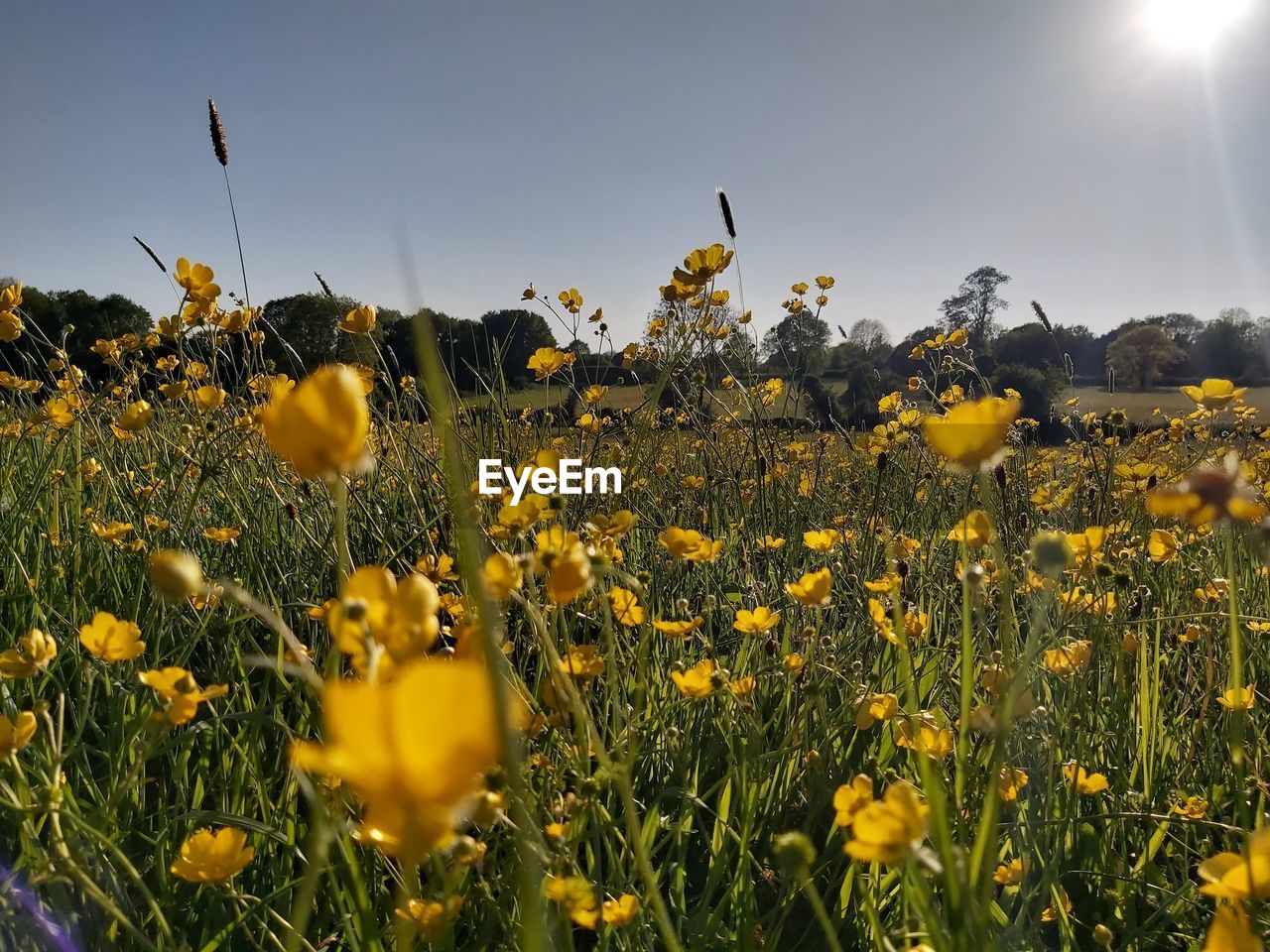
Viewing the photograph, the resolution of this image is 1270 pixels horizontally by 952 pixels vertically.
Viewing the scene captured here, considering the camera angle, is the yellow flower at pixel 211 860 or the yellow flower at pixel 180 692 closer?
the yellow flower at pixel 180 692

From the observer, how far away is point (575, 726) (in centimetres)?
114

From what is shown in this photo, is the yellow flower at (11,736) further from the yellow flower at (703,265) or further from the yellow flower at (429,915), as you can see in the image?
the yellow flower at (703,265)

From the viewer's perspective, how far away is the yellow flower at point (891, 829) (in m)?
0.58

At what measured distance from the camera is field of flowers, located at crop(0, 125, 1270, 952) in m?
0.58

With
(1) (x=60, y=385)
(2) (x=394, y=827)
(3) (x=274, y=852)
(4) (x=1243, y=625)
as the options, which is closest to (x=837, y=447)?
(4) (x=1243, y=625)

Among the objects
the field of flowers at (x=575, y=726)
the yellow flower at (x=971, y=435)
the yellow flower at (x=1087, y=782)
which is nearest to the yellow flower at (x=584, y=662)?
the field of flowers at (x=575, y=726)

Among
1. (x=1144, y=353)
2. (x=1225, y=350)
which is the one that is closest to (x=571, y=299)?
(x=1144, y=353)

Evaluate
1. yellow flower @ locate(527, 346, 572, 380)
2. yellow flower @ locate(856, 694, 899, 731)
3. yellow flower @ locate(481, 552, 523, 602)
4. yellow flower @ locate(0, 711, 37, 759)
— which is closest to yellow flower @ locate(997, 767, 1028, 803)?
yellow flower @ locate(856, 694, 899, 731)

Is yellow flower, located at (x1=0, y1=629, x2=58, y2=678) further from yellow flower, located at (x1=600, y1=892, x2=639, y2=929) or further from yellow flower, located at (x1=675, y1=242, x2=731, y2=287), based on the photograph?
yellow flower, located at (x1=675, y1=242, x2=731, y2=287)

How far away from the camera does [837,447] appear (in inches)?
259

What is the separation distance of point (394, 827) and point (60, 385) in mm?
2946

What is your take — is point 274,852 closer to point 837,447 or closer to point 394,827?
point 394,827

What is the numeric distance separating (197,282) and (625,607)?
1.66 meters

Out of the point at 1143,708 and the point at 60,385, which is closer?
the point at 1143,708
